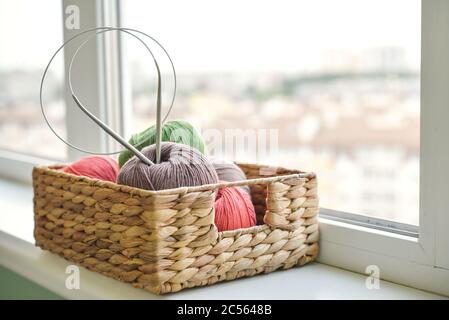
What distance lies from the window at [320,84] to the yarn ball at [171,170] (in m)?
0.20

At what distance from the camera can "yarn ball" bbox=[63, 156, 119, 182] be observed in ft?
2.85

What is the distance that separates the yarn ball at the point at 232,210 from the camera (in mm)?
765

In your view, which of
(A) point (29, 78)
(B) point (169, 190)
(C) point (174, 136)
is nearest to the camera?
(B) point (169, 190)

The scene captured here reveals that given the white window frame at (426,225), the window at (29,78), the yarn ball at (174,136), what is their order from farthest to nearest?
the window at (29,78), the yarn ball at (174,136), the white window frame at (426,225)

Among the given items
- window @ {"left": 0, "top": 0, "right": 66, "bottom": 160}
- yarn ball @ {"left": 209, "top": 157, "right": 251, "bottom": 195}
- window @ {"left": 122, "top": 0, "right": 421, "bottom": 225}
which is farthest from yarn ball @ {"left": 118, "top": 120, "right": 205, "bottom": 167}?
window @ {"left": 0, "top": 0, "right": 66, "bottom": 160}

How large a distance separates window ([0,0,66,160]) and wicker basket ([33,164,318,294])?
534mm

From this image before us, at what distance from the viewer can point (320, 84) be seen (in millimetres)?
876

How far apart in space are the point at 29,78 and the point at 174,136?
801mm

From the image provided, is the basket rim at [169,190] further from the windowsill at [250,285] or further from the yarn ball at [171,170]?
the windowsill at [250,285]

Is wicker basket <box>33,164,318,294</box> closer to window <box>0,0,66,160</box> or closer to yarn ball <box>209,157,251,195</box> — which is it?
yarn ball <box>209,157,251,195</box>

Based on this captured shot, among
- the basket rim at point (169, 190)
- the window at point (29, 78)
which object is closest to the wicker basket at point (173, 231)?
the basket rim at point (169, 190)

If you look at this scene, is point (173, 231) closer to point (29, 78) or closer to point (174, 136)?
point (174, 136)

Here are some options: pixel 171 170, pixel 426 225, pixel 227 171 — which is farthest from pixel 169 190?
pixel 426 225
